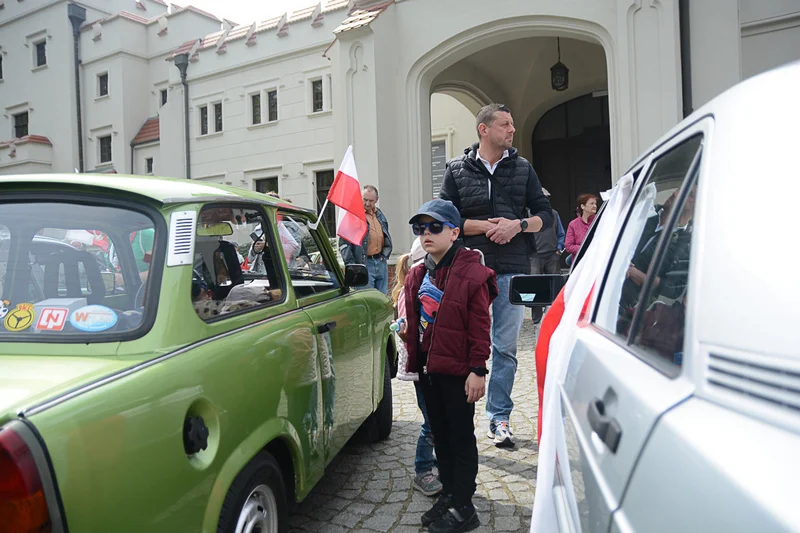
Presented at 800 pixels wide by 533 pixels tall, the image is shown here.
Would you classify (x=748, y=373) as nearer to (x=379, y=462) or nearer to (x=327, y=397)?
(x=327, y=397)

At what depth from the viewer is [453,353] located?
3018 millimetres

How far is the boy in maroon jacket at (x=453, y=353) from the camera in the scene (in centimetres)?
302

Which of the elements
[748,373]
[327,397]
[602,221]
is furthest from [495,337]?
[748,373]

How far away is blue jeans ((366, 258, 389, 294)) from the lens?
29.7 feet

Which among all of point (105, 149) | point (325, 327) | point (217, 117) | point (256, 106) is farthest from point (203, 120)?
point (325, 327)

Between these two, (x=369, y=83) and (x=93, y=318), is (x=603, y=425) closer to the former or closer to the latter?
(x=93, y=318)

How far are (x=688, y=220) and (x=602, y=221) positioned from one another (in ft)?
4.00

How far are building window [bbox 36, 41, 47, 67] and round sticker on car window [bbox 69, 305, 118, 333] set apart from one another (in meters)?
35.0

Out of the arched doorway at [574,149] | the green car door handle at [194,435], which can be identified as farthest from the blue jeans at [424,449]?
the arched doorway at [574,149]

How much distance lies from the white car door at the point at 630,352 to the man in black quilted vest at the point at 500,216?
2275mm

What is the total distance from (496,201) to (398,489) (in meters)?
1.96

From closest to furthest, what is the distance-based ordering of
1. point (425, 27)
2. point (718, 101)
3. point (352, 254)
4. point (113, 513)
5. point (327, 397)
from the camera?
point (718, 101)
point (113, 513)
point (327, 397)
point (352, 254)
point (425, 27)

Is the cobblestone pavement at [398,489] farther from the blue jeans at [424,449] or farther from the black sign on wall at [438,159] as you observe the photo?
the black sign on wall at [438,159]

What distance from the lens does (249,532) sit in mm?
2256
